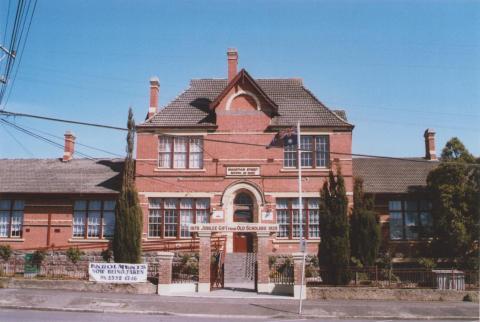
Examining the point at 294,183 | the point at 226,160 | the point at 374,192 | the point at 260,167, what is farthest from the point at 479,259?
the point at 226,160

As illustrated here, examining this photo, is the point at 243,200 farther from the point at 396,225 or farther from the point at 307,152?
the point at 396,225

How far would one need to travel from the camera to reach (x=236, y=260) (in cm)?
2628

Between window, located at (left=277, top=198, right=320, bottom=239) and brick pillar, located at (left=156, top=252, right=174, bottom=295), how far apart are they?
921cm

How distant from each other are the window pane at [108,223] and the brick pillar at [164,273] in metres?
9.87

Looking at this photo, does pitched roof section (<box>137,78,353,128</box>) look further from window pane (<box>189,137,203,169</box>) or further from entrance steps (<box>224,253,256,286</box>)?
entrance steps (<box>224,253,256,286</box>)

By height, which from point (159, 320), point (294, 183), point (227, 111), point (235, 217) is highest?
point (227, 111)

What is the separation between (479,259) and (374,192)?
7.27 m

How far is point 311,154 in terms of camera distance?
95.5 ft

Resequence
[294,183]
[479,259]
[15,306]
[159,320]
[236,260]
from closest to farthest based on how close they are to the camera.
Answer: [159,320], [15,306], [479,259], [236,260], [294,183]

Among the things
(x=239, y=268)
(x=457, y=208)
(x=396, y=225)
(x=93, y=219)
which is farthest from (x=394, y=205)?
(x=93, y=219)

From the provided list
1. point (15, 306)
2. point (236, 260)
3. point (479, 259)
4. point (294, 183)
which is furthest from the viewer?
point (294, 183)

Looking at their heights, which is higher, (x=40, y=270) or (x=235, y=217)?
(x=235, y=217)

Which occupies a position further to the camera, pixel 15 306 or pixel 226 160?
pixel 226 160

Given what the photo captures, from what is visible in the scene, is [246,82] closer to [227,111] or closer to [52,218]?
[227,111]
